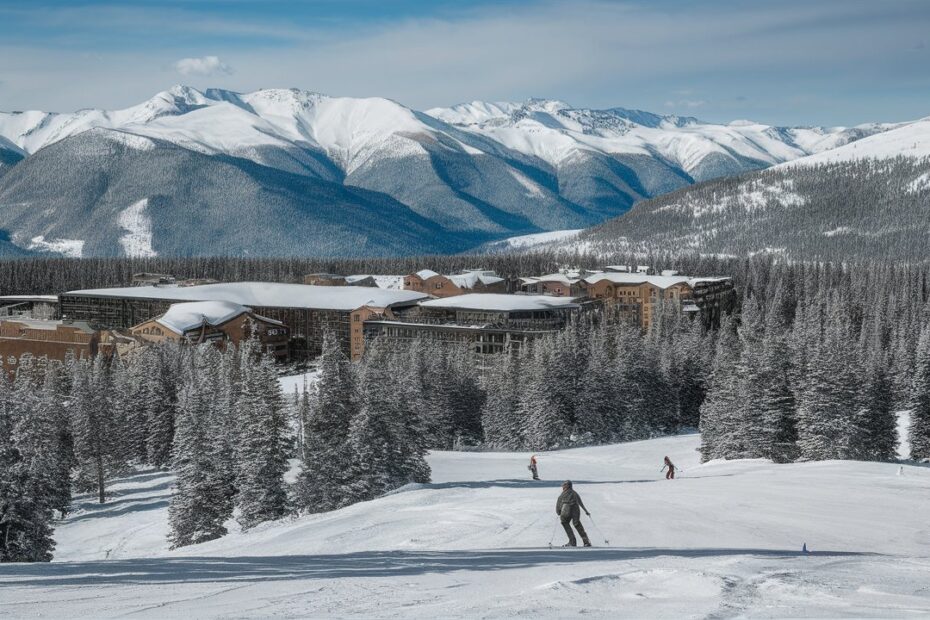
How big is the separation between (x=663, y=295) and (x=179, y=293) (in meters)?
87.7

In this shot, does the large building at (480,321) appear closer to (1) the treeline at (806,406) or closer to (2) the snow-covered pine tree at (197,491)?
(1) the treeline at (806,406)

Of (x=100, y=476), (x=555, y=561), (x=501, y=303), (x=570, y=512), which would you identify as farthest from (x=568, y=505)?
(x=501, y=303)

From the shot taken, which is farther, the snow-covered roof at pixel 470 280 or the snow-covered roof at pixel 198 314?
the snow-covered roof at pixel 470 280

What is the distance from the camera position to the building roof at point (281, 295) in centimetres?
14575

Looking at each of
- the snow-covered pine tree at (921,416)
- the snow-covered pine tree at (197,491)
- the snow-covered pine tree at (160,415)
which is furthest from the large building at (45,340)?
the snow-covered pine tree at (921,416)

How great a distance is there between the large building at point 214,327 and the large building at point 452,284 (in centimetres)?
3856

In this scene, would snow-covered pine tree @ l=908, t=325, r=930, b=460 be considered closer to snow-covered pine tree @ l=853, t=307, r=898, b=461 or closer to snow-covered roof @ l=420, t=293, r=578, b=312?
snow-covered pine tree @ l=853, t=307, r=898, b=461

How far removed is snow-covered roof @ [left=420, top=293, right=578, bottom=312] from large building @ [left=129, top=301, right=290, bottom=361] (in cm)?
2375

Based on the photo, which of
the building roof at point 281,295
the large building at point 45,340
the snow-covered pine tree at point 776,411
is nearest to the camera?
the snow-covered pine tree at point 776,411

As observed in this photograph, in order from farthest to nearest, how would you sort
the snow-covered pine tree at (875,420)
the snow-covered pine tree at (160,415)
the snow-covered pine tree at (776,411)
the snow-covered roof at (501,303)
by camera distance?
the snow-covered roof at (501,303) < the snow-covered pine tree at (160,415) < the snow-covered pine tree at (776,411) < the snow-covered pine tree at (875,420)

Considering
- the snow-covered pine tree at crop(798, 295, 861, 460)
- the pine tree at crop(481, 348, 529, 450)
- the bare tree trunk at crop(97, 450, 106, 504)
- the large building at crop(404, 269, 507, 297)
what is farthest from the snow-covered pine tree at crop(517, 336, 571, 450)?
the large building at crop(404, 269, 507, 297)

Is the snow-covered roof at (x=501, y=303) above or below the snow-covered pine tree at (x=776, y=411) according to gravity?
above

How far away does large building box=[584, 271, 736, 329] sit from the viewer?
168 m

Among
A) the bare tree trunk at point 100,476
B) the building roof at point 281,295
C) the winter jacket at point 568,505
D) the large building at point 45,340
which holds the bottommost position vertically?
the bare tree trunk at point 100,476
